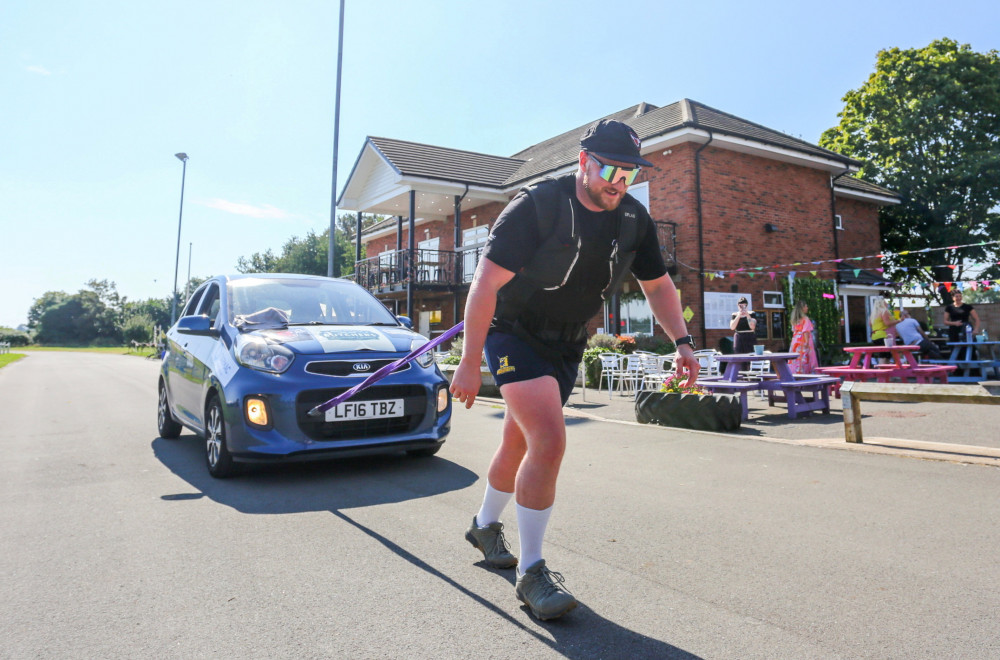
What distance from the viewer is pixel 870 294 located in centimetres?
2380

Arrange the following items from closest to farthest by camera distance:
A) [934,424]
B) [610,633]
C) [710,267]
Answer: [610,633], [934,424], [710,267]

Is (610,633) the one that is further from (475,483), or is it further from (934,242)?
(934,242)

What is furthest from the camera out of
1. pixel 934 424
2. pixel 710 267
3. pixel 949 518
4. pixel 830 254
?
pixel 830 254

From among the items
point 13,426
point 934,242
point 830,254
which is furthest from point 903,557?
point 934,242

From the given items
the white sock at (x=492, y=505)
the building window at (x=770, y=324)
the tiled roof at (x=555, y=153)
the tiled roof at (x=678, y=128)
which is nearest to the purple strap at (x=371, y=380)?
the white sock at (x=492, y=505)

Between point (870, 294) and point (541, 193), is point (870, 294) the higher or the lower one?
the higher one

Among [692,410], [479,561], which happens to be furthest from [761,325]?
[479,561]

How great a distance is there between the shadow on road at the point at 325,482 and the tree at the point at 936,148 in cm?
2817

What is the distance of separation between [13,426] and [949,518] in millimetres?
9870

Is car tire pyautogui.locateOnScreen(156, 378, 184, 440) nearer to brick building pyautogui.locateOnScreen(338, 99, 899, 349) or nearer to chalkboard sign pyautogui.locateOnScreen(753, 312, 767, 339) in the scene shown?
brick building pyautogui.locateOnScreen(338, 99, 899, 349)

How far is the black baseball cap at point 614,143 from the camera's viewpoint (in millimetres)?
2586

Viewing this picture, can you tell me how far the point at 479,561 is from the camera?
3.12 metres

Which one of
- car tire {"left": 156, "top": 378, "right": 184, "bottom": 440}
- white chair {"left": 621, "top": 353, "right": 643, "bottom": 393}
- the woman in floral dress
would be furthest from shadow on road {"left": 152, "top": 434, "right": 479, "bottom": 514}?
the woman in floral dress

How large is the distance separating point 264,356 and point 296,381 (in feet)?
1.13
